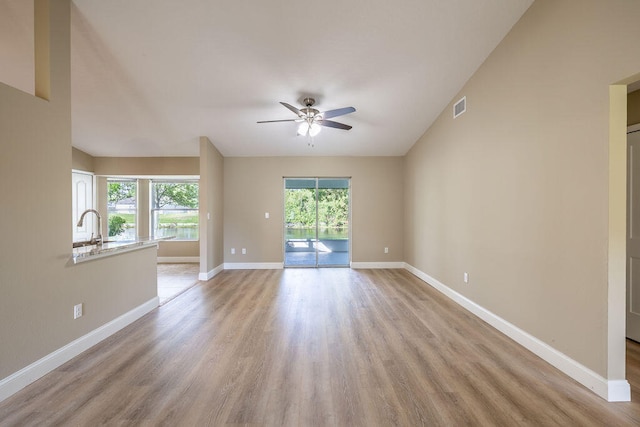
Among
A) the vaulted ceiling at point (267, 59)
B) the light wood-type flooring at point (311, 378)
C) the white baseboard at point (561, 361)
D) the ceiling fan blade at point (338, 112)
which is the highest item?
the vaulted ceiling at point (267, 59)

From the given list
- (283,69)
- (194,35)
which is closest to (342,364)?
(283,69)

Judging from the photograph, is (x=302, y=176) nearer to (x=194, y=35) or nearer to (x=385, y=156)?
Answer: (x=385, y=156)

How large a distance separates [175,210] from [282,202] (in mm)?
2896

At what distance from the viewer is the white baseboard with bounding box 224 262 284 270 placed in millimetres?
6070

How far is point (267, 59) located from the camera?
318 cm

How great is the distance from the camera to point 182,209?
22.5 feet

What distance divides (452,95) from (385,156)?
2391mm

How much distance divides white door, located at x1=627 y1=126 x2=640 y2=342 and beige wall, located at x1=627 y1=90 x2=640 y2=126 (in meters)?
0.08

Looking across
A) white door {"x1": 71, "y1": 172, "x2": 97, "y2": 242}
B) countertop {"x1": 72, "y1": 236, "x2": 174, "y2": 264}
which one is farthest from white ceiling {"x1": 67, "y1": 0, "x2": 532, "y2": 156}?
Answer: countertop {"x1": 72, "y1": 236, "x2": 174, "y2": 264}

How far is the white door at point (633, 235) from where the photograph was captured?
257 centimetres

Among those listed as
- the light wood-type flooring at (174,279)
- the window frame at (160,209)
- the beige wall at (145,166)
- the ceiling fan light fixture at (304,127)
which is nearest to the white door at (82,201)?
the beige wall at (145,166)

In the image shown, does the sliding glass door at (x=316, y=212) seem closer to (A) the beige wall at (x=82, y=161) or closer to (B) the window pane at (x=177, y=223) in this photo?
(B) the window pane at (x=177, y=223)

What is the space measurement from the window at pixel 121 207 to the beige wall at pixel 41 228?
4728 mm

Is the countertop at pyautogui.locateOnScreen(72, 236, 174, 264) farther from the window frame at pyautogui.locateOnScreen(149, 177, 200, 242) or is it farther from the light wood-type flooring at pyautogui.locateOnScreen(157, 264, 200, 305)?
the window frame at pyautogui.locateOnScreen(149, 177, 200, 242)
